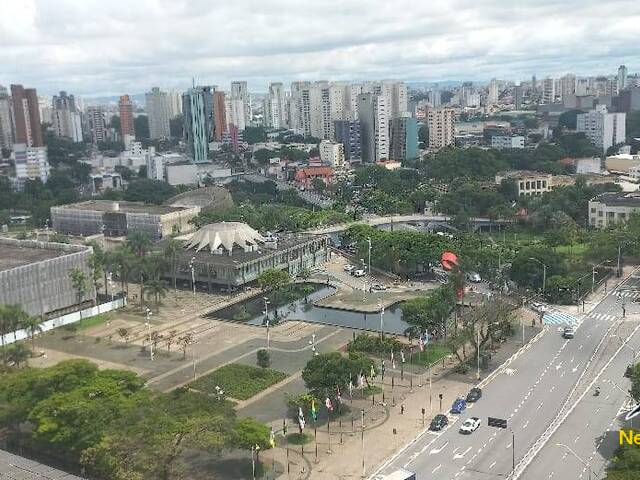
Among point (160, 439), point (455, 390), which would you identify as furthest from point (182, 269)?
point (160, 439)

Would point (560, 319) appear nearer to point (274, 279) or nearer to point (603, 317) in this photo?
point (603, 317)

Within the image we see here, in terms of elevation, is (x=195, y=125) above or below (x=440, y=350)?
above

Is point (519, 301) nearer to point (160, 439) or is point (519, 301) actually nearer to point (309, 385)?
point (309, 385)

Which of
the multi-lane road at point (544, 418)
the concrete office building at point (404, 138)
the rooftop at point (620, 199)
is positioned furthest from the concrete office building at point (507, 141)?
the multi-lane road at point (544, 418)

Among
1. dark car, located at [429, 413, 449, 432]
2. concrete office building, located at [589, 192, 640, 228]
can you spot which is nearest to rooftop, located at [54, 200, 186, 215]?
concrete office building, located at [589, 192, 640, 228]

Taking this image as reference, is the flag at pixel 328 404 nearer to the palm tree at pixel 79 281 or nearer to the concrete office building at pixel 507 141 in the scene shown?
the palm tree at pixel 79 281

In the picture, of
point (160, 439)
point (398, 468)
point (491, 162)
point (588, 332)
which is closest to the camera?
point (160, 439)
